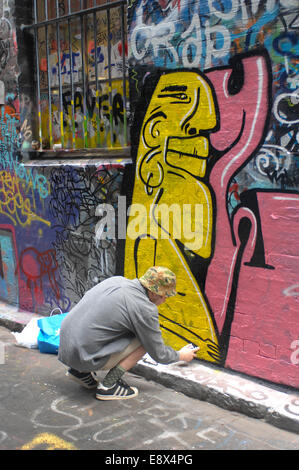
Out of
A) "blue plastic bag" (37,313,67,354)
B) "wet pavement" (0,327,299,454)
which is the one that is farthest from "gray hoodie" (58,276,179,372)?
"blue plastic bag" (37,313,67,354)

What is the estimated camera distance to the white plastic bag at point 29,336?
523cm

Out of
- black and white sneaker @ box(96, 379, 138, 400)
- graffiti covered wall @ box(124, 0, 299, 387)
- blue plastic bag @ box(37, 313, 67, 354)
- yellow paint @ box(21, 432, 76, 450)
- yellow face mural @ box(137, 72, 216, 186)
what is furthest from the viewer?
blue plastic bag @ box(37, 313, 67, 354)

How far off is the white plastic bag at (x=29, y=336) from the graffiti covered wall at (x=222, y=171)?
4.32 ft

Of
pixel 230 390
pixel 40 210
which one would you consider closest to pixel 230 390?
pixel 230 390

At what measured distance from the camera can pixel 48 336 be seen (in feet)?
16.5

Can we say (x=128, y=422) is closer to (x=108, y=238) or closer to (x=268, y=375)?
(x=268, y=375)

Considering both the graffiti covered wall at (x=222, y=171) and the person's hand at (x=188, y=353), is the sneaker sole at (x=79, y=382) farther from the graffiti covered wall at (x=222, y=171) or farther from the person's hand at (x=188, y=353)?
the graffiti covered wall at (x=222, y=171)

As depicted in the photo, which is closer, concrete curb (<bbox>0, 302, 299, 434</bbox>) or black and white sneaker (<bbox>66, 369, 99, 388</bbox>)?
concrete curb (<bbox>0, 302, 299, 434</bbox>)

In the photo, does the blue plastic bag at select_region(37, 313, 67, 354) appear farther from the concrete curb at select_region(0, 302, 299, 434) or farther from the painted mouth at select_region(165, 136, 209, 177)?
the painted mouth at select_region(165, 136, 209, 177)

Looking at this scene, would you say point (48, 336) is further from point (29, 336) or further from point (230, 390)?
point (230, 390)

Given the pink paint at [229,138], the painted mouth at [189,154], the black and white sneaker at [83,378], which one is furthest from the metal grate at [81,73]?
the black and white sneaker at [83,378]

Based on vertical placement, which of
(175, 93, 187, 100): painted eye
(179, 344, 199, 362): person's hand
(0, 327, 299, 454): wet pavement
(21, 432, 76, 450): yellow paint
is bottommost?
(0, 327, 299, 454): wet pavement

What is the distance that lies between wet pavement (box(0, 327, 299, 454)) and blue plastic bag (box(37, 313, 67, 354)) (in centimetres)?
59

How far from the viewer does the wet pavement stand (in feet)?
10.7
